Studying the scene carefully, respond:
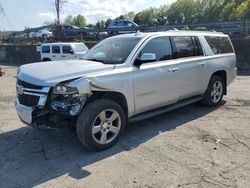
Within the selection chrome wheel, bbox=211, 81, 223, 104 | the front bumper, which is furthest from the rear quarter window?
the front bumper

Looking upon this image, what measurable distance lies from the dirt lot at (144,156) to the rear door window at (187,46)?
1.33 metres

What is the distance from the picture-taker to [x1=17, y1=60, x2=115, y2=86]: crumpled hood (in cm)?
470

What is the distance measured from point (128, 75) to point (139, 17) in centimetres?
9320

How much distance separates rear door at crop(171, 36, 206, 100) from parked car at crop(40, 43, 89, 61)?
988 centimetres

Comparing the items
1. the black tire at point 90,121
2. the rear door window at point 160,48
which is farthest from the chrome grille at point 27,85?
the rear door window at point 160,48

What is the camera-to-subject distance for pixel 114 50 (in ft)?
19.2

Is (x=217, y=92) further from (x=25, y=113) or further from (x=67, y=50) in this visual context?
(x=67, y=50)

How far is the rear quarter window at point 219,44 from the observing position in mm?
7367

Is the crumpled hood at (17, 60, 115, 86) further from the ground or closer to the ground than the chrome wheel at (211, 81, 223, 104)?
further from the ground

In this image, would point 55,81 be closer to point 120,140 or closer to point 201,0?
point 120,140

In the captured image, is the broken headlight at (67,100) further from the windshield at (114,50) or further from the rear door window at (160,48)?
the rear door window at (160,48)

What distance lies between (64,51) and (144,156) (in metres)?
13.1

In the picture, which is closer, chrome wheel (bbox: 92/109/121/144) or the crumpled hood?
the crumpled hood

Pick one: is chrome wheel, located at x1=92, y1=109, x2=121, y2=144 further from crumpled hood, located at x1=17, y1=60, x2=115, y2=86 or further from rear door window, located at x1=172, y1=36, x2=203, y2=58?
rear door window, located at x1=172, y1=36, x2=203, y2=58
